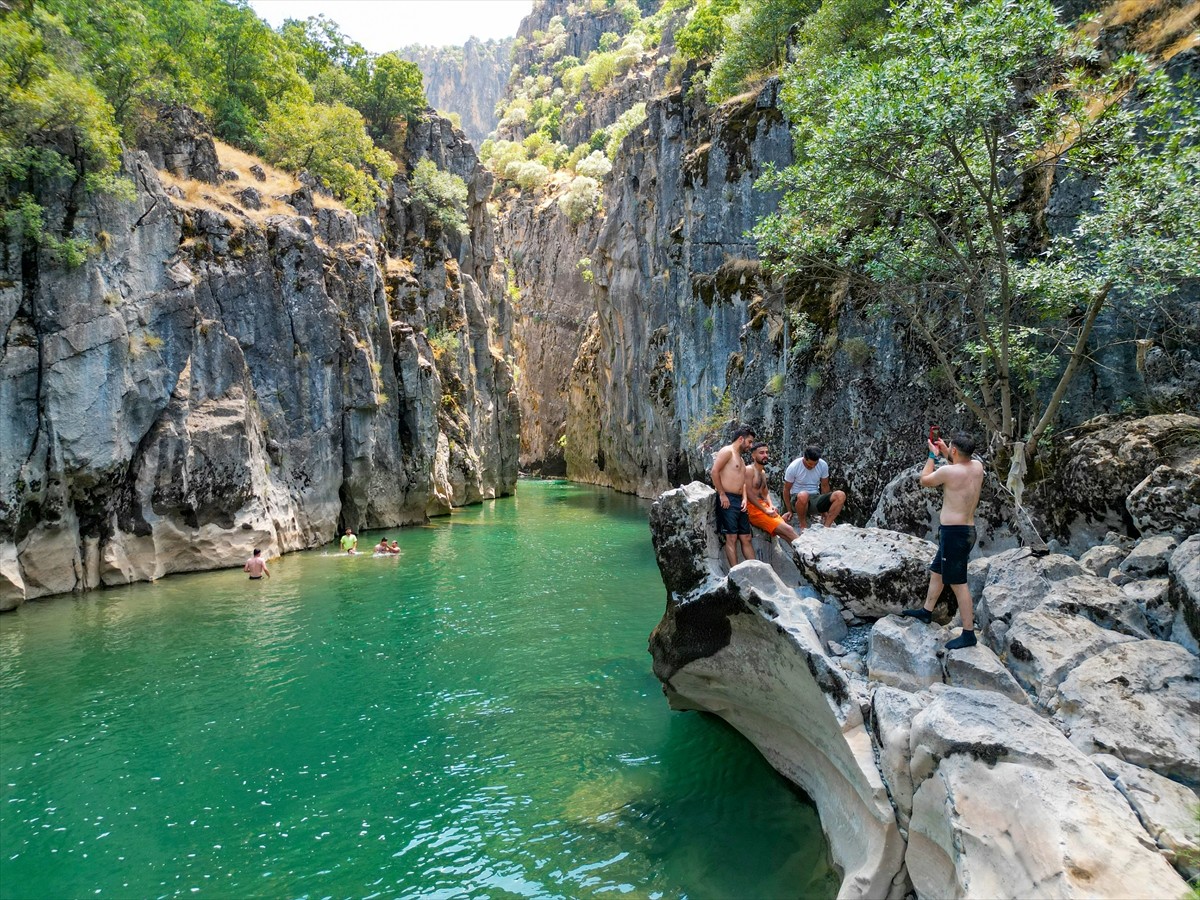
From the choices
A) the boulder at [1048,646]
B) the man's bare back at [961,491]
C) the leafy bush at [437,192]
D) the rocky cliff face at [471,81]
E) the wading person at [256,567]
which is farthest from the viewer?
the rocky cliff face at [471,81]

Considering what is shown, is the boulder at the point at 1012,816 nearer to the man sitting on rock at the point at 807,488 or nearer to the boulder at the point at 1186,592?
the boulder at the point at 1186,592

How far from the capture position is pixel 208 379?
18.8m

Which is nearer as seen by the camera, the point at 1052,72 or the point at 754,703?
the point at 754,703

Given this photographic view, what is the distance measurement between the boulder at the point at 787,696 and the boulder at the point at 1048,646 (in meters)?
1.36

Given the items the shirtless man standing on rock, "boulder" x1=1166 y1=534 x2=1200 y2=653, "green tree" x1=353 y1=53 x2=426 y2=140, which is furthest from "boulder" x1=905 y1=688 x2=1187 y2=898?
"green tree" x1=353 y1=53 x2=426 y2=140

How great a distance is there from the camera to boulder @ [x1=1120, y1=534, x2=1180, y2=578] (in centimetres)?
625

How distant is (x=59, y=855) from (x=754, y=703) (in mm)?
6931

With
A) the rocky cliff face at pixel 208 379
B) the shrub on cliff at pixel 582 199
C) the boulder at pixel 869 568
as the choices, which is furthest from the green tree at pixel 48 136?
the shrub on cliff at pixel 582 199

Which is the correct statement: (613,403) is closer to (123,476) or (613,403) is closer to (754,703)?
(123,476)

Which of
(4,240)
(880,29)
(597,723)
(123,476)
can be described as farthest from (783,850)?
(880,29)

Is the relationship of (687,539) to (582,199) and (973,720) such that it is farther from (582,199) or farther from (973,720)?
(582,199)

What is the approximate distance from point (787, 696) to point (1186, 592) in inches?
135

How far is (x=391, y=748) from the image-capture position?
320 inches

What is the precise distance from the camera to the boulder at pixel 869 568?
6.56 m
